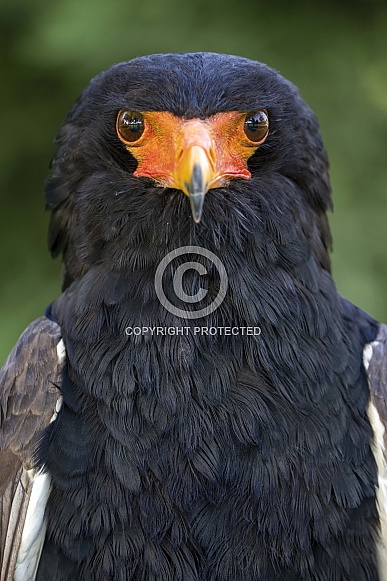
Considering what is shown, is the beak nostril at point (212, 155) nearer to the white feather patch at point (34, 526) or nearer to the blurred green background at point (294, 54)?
the white feather patch at point (34, 526)

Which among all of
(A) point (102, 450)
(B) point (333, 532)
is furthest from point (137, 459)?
(B) point (333, 532)

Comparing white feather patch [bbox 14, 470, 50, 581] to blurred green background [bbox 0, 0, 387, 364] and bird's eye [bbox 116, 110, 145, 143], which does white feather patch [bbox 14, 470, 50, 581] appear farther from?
blurred green background [bbox 0, 0, 387, 364]

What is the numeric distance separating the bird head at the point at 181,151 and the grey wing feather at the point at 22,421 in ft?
0.96

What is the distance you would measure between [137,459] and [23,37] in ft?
8.25

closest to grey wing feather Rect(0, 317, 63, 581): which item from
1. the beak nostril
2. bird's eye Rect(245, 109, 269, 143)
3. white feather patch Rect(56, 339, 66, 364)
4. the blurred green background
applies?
white feather patch Rect(56, 339, 66, 364)

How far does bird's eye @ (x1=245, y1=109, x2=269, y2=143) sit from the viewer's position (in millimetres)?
2596

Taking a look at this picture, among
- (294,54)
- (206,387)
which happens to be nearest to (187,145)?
(206,387)

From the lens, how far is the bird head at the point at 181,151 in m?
2.55

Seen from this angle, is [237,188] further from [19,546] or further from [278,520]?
[19,546]

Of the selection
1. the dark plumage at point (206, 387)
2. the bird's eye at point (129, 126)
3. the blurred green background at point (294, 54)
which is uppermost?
the blurred green background at point (294, 54)

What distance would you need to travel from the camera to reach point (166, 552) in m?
2.46

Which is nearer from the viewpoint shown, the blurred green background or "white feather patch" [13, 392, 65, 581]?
"white feather patch" [13, 392, 65, 581]

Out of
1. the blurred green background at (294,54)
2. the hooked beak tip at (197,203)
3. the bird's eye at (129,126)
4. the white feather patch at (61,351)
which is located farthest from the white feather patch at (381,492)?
the blurred green background at (294,54)

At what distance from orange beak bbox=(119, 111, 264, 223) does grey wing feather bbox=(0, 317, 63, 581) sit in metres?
0.61
